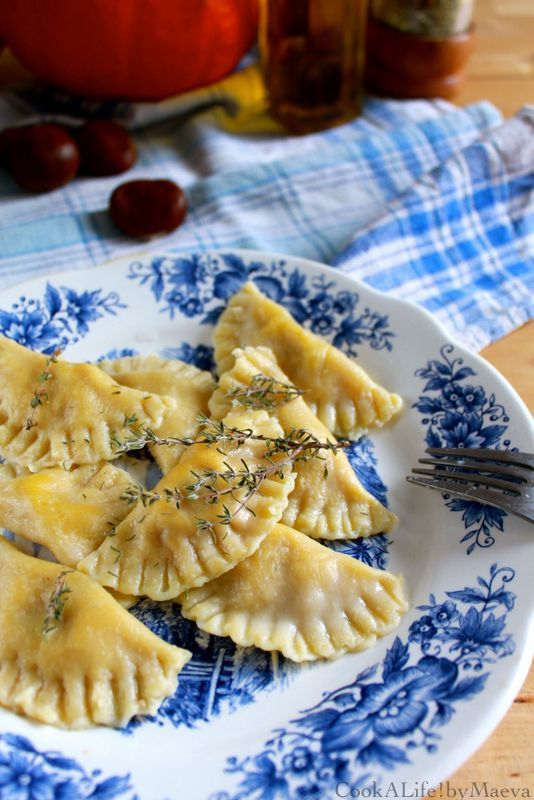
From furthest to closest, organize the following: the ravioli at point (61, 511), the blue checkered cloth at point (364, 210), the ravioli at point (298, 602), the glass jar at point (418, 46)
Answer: the glass jar at point (418, 46) → the blue checkered cloth at point (364, 210) → the ravioli at point (61, 511) → the ravioli at point (298, 602)

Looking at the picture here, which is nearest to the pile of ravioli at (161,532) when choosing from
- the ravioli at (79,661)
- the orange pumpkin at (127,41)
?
the ravioli at (79,661)

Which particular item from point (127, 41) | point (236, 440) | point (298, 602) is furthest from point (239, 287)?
point (127, 41)

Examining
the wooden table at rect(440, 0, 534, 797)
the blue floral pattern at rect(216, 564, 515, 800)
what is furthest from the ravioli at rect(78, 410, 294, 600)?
the wooden table at rect(440, 0, 534, 797)

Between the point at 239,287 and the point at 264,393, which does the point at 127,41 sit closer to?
the point at 239,287

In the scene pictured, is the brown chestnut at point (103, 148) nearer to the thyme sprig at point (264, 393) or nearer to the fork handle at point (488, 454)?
the thyme sprig at point (264, 393)

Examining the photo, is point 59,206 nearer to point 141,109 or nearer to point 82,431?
point 141,109

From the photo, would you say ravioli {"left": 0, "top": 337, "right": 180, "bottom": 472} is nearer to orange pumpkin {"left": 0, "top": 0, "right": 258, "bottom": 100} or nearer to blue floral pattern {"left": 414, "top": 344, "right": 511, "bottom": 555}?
blue floral pattern {"left": 414, "top": 344, "right": 511, "bottom": 555}
